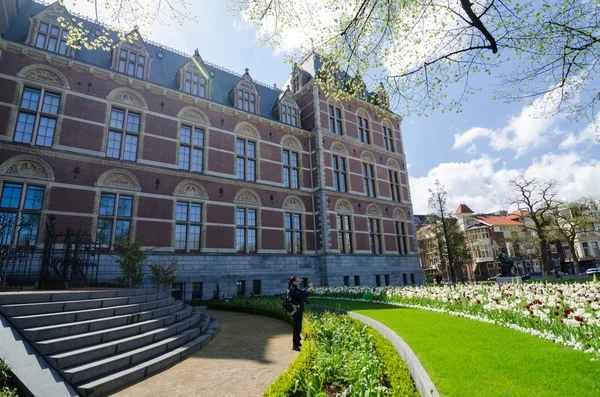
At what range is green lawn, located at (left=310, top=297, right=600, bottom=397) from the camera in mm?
3576

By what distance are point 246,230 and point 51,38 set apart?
14249 millimetres

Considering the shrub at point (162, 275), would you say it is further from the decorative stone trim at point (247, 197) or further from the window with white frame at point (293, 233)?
the window with white frame at point (293, 233)

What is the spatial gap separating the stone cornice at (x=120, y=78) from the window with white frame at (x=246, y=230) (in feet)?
22.0

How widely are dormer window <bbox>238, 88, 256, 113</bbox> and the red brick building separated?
81mm

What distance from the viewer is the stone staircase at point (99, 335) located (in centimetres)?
490

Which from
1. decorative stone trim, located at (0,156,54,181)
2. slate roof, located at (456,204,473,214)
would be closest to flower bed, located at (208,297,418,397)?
decorative stone trim, located at (0,156,54,181)

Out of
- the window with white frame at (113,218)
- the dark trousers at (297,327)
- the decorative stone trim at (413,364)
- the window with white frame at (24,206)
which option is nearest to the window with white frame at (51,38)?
the window with white frame at (24,206)

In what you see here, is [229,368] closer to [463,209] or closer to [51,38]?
[51,38]

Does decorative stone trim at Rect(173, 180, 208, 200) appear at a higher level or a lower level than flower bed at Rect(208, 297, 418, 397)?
higher

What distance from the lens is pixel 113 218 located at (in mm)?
15305

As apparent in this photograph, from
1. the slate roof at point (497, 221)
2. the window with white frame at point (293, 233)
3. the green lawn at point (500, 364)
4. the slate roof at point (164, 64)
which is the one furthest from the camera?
the slate roof at point (497, 221)

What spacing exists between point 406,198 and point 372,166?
5.03m

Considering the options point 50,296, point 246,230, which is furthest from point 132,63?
point 50,296

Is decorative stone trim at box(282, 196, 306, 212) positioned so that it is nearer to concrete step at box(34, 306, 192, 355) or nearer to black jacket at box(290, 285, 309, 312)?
black jacket at box(290, 285, 309, 312)
